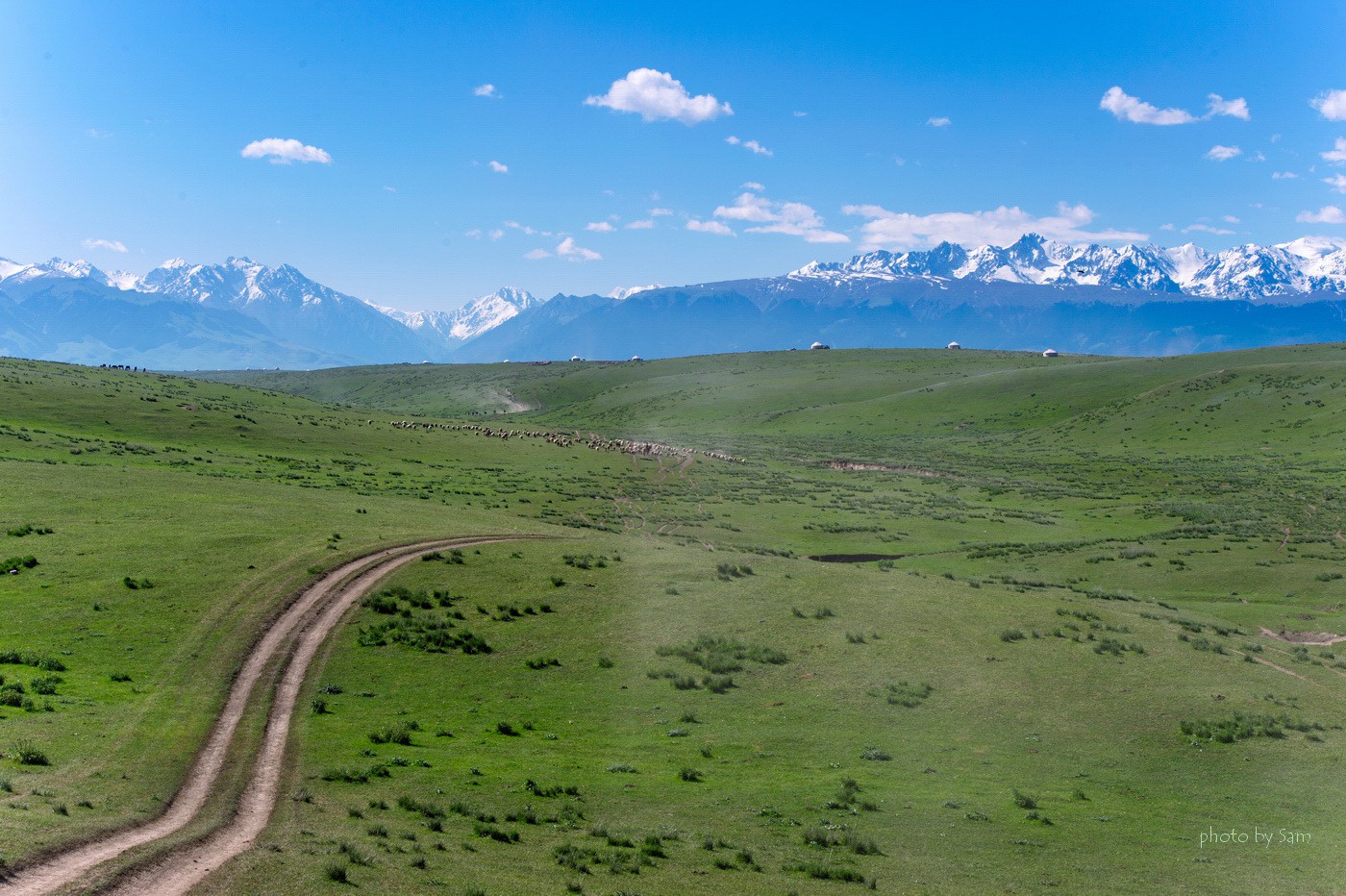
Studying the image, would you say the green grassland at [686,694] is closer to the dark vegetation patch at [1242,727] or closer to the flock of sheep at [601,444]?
the dark vegetation patch at [1242,727]

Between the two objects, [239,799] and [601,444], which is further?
[601,444]

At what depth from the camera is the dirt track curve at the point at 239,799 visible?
44.6 ft

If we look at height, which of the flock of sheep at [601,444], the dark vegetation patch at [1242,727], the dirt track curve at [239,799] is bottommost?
the dark vegetation patch at [1242,727]

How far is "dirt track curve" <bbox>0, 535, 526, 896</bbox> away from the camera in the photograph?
535 inches

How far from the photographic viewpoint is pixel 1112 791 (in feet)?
72.2

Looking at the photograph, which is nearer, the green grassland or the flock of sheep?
the green grassland

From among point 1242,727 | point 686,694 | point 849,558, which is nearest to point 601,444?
point 849,558

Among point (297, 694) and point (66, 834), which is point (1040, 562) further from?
point (66, 834)

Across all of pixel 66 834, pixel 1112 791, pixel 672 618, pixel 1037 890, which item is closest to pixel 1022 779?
pixel 1112 791

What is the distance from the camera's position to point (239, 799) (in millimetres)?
17828

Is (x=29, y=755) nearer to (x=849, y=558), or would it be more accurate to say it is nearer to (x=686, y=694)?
(x=686, y=694)

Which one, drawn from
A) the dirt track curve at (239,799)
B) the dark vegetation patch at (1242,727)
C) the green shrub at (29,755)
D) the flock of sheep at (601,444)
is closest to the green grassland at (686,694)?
the dark vegetation patch at (1242,727)

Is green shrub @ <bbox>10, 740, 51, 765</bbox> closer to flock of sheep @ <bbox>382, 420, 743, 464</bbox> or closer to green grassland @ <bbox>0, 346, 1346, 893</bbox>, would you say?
green grassland @ <bbox>0, 346, 1346, 893</bbox>

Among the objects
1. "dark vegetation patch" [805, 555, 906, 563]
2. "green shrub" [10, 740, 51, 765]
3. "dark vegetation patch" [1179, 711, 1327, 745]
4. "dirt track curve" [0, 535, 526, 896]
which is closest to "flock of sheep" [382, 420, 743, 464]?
"dark vegetation patch" [805, 555, 906, 563]
